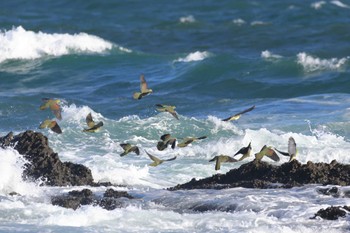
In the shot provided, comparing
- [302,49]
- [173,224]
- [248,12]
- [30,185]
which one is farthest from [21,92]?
[248,12]

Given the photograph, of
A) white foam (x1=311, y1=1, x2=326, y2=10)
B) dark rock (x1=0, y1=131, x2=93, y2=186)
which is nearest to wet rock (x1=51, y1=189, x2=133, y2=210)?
dark rock (x1=0, y1=131, x2=93, y2=186)

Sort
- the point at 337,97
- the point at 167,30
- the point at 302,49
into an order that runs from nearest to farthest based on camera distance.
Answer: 1. the point at 337,97
2. the point at 302,49
3. the point at 167,30

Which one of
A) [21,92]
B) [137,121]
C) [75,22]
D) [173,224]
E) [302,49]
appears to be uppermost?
[75,22]

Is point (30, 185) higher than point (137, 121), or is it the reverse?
point (137, 121)

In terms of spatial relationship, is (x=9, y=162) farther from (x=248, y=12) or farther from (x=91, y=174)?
(x=248, y=12)

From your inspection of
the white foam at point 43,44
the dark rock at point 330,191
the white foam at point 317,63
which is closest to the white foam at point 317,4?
the white foam at point 43,44

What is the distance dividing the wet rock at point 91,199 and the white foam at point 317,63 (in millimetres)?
16393

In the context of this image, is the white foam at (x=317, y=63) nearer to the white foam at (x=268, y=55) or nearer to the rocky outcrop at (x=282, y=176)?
the white foam at (x=268, y=55)

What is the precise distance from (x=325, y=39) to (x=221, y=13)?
24.0 feet

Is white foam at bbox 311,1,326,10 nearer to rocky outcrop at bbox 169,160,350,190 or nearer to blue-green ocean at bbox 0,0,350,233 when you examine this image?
blue-green ocean at bbox 0,0,350,233

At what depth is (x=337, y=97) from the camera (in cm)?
2380

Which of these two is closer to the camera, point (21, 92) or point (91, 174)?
point (91, 174)

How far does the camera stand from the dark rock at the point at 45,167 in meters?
13.2

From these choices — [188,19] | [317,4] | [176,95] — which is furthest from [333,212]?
[317,4]
